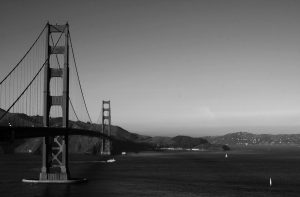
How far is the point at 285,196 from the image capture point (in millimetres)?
54250

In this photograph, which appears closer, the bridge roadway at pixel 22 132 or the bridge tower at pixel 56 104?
the bridge roadway at pixel 22 132

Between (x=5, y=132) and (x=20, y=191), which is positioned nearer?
(x=5, y=132)

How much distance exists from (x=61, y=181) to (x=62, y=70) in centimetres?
1185

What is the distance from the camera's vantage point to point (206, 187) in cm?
6238

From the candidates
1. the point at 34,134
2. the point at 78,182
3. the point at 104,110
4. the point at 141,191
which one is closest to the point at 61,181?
the point at 78,182

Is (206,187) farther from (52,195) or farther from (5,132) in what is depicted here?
(5,132)

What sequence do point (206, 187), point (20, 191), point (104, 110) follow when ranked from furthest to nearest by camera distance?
point (104, 110), point (206, 187), point (20, 191)

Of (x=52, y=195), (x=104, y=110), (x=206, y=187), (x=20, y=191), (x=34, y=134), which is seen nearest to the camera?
(x=34, y=134)

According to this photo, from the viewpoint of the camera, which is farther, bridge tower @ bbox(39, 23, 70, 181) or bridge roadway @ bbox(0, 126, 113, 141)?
bridge tower @ bbox(39, 23, 70, 181)

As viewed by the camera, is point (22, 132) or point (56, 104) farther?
point (56, 104)

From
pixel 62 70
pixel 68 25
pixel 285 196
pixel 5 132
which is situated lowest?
pixel 285 196

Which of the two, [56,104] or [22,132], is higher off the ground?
[56,104]

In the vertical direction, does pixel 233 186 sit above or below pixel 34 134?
Result: below

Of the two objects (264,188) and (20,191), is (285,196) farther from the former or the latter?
(20,191)
